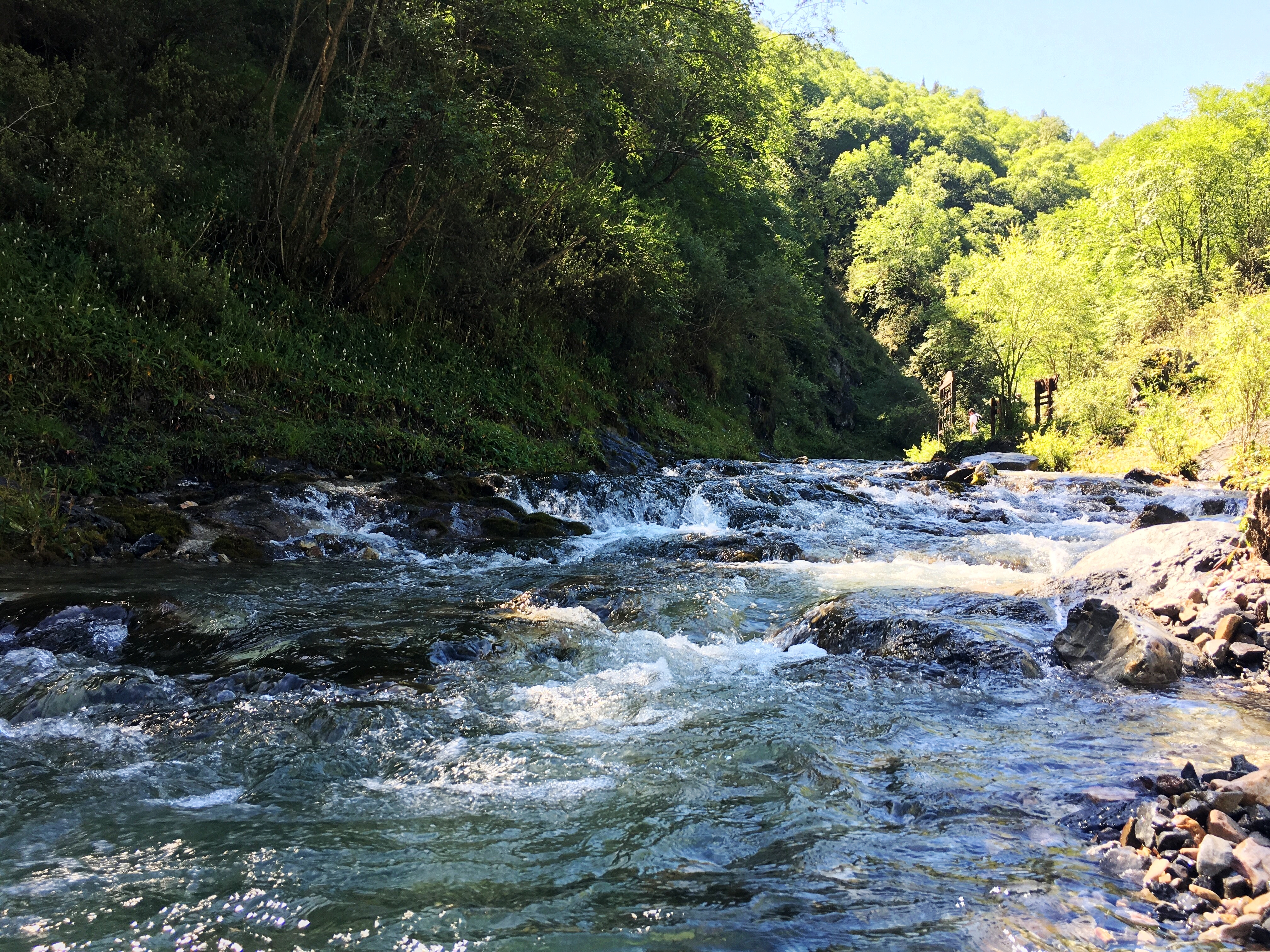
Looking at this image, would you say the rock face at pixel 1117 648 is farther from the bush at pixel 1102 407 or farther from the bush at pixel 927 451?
the bush at pixel 927 451

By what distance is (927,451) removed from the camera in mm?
32906

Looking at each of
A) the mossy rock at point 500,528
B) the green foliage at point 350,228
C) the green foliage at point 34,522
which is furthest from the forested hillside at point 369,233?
the mossy rock at point 500,528

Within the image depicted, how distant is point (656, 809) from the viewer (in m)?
3.79

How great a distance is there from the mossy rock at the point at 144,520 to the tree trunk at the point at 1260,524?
36.2 feet

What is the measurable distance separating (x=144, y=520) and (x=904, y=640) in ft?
29.3

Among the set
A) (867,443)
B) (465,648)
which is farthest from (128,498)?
(867,443)

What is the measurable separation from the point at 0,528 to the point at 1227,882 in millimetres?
10836

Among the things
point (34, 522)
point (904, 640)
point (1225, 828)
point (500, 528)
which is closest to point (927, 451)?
point (500, 528)

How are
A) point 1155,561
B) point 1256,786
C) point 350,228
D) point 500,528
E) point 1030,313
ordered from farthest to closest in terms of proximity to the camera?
point 1030,313
point 350,228
point 500,528
point 1155,561
point 1256,786

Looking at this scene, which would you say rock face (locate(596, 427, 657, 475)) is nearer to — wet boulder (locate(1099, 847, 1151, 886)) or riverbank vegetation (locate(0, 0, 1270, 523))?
riverbank vegetation (locate(0, 0, 1270, 523))

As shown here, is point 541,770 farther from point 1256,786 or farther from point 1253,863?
point 1256,786

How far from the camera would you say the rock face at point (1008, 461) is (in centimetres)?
2305

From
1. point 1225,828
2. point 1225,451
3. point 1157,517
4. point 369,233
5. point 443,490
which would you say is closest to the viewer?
point 1225,828

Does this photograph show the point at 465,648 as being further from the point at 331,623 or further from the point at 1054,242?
the point at 1054,242
